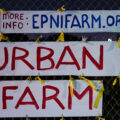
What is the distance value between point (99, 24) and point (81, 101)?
0.59 m

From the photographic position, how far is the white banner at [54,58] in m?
2.22

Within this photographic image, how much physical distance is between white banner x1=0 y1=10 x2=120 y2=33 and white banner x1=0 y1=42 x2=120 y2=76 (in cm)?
11

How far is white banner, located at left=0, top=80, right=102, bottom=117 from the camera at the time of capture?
7.33ft

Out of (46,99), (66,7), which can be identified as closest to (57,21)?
(66,7)

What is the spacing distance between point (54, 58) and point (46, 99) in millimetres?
314

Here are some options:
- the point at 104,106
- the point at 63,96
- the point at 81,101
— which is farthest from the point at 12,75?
→ the point at 104,106

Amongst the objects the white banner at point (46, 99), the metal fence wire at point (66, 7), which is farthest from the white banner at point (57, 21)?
the white banner at point (46, 99)

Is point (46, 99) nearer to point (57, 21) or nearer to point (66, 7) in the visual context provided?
point (57, 21)

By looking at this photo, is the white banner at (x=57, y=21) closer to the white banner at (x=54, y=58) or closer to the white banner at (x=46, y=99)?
the white banner at (x=54, y=58)

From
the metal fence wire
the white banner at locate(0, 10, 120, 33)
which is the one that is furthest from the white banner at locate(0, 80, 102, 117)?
the white banner at locate(0, 10, 120, 33)

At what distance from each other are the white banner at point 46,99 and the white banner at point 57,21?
39cm

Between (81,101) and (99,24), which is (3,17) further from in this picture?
(81,101)

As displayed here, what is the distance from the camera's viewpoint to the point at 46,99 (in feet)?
7.38

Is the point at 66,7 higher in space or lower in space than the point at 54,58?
higher
